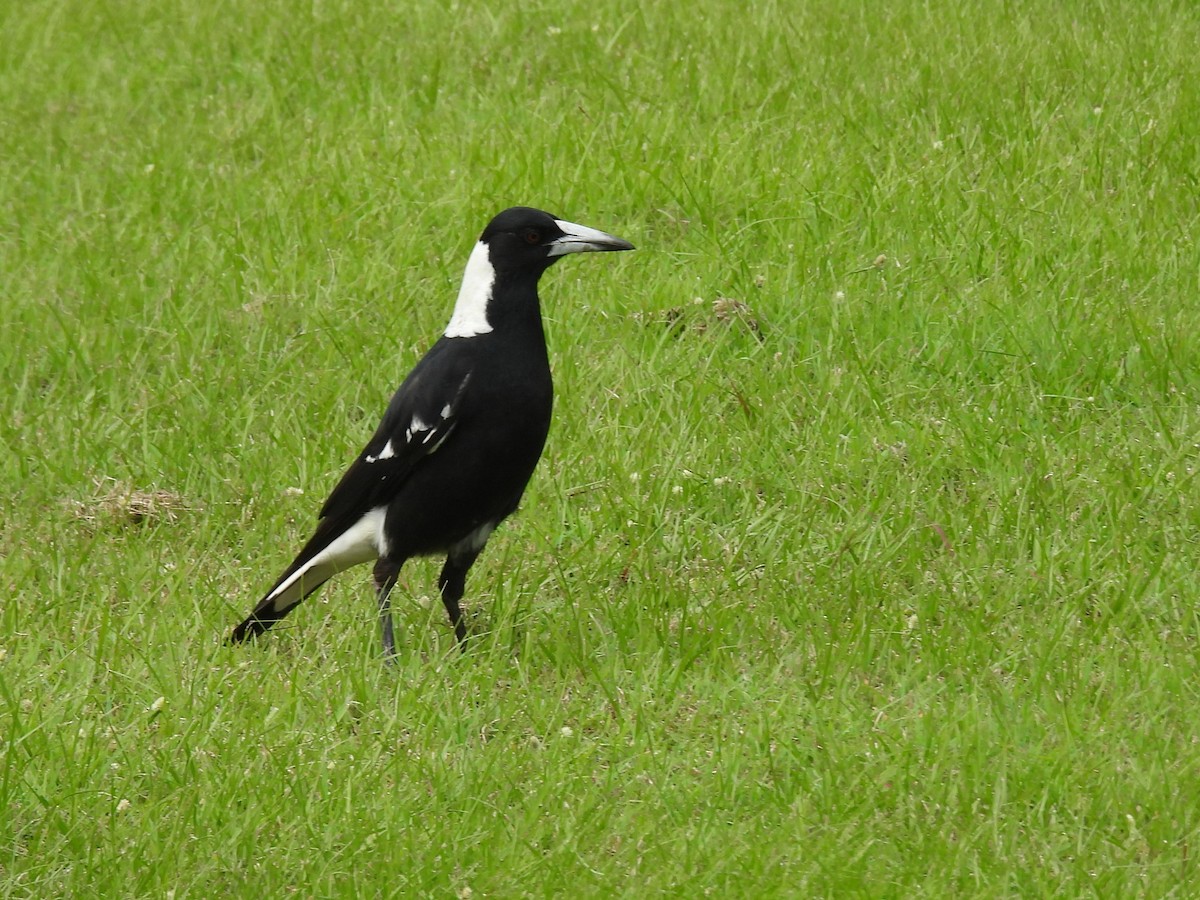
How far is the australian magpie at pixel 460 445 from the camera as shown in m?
4.30

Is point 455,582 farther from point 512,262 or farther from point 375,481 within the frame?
point 512,262

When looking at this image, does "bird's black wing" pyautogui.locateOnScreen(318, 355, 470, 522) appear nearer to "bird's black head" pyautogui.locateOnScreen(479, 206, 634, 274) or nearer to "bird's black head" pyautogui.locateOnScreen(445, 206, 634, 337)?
"bird's black head" pyautogui.locateOnScreen(445, 206, 634, 337)

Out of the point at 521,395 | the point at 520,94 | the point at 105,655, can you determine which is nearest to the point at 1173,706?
the point at 521,395

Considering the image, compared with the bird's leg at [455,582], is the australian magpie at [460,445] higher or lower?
higher

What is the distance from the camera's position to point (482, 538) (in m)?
4.48

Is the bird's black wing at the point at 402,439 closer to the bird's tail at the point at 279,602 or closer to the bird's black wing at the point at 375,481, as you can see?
the bird's black wing at the point at 375,481

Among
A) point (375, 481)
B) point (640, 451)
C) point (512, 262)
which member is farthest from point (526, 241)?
point (640, 451)

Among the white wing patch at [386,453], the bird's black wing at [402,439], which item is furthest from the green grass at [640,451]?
the white wing patch at [386,453]

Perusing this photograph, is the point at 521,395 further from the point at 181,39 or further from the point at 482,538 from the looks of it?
the point at 181,39

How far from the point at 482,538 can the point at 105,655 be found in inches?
39.6

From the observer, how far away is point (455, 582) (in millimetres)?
4547

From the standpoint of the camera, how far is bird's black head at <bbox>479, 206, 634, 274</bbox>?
4.51 m

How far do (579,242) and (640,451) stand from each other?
33.9 inches

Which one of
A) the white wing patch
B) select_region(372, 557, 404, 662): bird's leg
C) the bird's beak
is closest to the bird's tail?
select_region(372, 557, 404, 662): bird's leg
